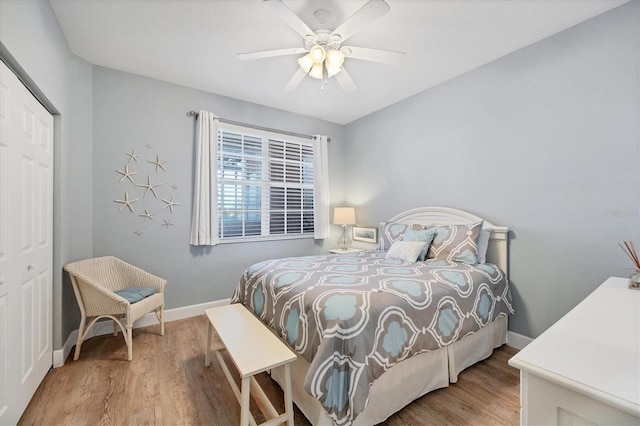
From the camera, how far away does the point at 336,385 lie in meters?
1.36

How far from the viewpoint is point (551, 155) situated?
236cm

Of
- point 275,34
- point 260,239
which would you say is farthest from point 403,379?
point 275,34

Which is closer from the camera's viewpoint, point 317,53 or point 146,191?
point 317,53

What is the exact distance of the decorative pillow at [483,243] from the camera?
2615 mm

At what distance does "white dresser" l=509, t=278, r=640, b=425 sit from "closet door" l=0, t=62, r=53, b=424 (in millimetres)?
2386

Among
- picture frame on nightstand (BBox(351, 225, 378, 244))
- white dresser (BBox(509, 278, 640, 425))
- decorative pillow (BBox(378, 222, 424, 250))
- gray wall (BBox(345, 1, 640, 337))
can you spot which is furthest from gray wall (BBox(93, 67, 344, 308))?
white dresser (BBox(509, 278, 640, 425))

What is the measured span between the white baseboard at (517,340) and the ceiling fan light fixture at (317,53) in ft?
9.88

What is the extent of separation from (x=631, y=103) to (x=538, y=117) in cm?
56

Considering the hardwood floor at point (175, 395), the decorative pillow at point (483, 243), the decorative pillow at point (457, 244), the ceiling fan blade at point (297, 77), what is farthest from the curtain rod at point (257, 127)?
the decorative pillow at point (483, 243)

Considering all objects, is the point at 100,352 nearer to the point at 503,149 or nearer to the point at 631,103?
the point at 503,149

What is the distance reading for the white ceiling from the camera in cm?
201

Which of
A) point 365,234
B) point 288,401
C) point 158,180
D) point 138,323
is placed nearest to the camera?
point 288,401

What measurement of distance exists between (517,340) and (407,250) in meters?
1.29

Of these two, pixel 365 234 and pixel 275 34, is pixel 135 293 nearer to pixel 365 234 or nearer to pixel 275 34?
pixel 275 34
